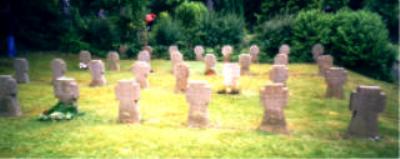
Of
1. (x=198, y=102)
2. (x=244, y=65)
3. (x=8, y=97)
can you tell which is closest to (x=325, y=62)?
(x=244, y=65)

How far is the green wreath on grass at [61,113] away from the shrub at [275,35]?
700 inches

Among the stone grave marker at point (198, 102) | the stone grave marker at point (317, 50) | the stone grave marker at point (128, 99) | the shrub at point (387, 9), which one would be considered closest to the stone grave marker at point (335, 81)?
the stone grave marker at point (198, 102)

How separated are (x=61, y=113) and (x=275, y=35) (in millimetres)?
19546

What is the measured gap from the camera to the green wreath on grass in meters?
11.2

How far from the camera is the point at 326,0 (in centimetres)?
3534

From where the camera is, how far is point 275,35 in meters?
28.7

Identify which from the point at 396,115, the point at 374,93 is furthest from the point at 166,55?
the point at 374,93

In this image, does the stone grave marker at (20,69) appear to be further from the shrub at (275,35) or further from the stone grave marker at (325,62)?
the shrub at (275,35)

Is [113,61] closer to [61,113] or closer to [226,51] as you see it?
[226,51]

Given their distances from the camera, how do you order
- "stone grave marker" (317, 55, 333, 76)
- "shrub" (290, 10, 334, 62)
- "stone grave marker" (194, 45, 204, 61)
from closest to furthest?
"stone grave marker" (317, 55, 333, 76) → "shrub" (290, 10, 334, 62) → "stone grave marker" (194, 45, 204, 61)

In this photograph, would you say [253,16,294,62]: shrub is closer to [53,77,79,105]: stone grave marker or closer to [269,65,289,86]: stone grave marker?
[269,65,289,86]: stone grave marker

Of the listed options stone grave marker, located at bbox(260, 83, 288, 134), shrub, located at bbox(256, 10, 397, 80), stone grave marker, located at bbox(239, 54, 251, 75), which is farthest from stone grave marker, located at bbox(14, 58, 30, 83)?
shrub, located at bbox(256, 10, 397, 80)

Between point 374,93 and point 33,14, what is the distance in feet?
77.6

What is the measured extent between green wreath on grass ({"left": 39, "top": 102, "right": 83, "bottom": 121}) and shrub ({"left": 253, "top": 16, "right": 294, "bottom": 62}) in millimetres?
17789
